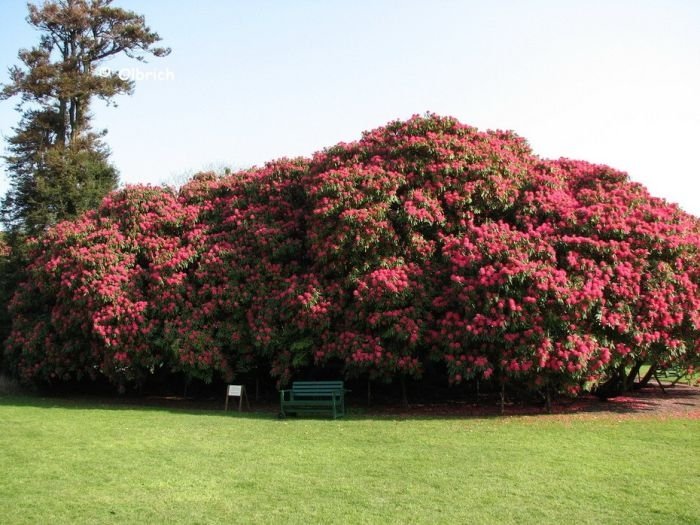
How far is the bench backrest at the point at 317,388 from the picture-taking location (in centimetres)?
1382

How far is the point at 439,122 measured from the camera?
15.8m

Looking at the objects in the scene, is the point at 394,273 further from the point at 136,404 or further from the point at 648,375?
the point at 648,375

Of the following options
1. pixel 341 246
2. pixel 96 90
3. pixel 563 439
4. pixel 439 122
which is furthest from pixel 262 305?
pixel 96 90

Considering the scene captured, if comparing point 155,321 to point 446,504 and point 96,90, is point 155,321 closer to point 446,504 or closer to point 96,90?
point 446,504

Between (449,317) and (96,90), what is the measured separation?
2082 cm

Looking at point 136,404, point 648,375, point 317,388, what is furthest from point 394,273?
A: point 648,375

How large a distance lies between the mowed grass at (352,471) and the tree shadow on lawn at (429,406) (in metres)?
1.46

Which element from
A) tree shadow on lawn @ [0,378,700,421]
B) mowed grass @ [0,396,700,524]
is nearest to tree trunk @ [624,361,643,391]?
tree shadow on lawn @ [0,378,700,421]

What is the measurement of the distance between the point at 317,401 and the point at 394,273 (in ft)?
10.5

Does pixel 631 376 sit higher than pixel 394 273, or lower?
lower

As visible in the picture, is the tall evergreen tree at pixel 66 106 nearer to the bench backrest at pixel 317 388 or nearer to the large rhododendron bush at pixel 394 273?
the large rhododendron bush at pixel 394 273

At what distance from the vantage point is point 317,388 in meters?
Answer: 14.0

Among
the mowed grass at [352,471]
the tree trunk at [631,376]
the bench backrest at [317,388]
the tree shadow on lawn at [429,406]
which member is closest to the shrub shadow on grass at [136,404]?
the tree shadow on lawn at [429,406]

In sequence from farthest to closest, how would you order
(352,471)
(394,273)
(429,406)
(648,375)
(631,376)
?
(648,375) < (631,376) < (429,406) < (394,273) < (352,471)
